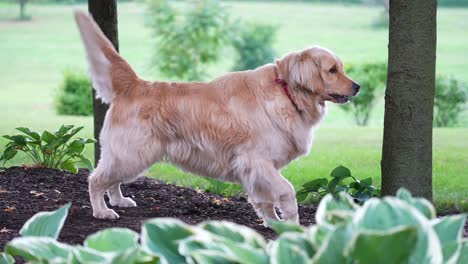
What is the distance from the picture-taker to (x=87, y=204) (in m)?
5.82

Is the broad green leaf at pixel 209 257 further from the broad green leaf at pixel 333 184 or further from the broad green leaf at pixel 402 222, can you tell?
the broad green leaf at pixel 333 184

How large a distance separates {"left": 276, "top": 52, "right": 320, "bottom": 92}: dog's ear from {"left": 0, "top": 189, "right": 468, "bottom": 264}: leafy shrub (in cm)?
312

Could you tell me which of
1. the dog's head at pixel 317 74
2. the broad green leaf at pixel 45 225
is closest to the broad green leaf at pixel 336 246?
the broad green leaf at pixel 45 225

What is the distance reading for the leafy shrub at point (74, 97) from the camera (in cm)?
1600

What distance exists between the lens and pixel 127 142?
5219 millimetres

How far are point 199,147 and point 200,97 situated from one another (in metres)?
0.33

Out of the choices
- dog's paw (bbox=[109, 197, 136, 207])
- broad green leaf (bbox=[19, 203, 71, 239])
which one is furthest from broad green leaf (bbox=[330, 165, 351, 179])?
broad green leaf (bbox=[19, 203, 71, 239])

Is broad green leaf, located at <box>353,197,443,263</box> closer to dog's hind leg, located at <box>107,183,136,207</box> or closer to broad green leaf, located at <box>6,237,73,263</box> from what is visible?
broad green leaf, located at <box>6,237,73,263</box>

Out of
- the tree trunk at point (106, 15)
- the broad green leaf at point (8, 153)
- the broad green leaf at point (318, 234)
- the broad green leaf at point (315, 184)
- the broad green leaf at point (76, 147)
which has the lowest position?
the broad green leaf at point (315, 184)

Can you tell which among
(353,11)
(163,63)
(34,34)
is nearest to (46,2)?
(34,34)

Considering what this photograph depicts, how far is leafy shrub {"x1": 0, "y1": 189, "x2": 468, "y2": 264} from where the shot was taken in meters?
1.62

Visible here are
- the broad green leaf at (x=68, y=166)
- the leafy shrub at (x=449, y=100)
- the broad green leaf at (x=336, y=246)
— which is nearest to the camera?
the broad green leaf at (x=336, y=246)

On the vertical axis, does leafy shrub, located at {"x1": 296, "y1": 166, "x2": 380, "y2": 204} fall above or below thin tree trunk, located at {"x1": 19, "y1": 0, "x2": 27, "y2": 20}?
below

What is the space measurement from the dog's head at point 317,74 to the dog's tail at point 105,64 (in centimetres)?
102
